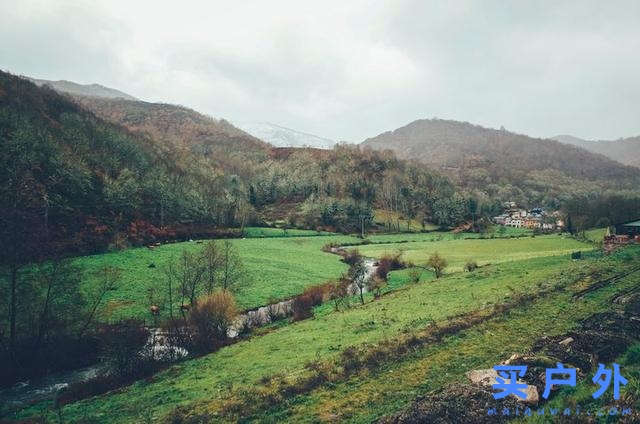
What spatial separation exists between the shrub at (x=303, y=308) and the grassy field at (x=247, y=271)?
22.5 feet

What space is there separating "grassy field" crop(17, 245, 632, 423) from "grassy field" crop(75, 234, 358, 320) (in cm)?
1718

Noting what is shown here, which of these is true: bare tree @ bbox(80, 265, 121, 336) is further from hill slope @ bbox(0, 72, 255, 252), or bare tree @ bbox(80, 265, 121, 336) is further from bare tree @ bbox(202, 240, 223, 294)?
bare tree @ bbox(202, 240, 223, 294)

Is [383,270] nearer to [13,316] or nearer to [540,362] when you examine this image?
[540,362]

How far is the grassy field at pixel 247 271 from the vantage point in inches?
1852

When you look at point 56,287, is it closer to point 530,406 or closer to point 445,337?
point 445,337

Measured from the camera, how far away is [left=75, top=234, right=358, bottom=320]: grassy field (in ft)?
154

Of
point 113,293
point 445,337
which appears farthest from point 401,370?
point 113,293

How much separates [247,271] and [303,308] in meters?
19.9

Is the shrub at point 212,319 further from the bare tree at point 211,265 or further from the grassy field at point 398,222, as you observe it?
the grassy field at point 398,222

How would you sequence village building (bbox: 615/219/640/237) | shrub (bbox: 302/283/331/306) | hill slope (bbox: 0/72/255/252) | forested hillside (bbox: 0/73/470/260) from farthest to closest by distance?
forested hillside (bbox: 0/73/470/260) < hill slope (bbox: 0/72/255/252) < village building (bbox: 615/219/640/237) < shrub (bbox: 302/283/331/306)

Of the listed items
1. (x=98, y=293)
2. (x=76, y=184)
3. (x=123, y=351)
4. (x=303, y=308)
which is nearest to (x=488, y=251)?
(x=303, y=308)

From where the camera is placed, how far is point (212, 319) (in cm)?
3550

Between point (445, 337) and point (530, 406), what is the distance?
9.53 metres

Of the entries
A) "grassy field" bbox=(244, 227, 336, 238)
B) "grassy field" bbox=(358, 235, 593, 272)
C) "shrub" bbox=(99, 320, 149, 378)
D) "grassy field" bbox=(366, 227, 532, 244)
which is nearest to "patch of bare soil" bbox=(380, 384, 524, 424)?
"shrub" bbox=(99, 320, 149, 378)
